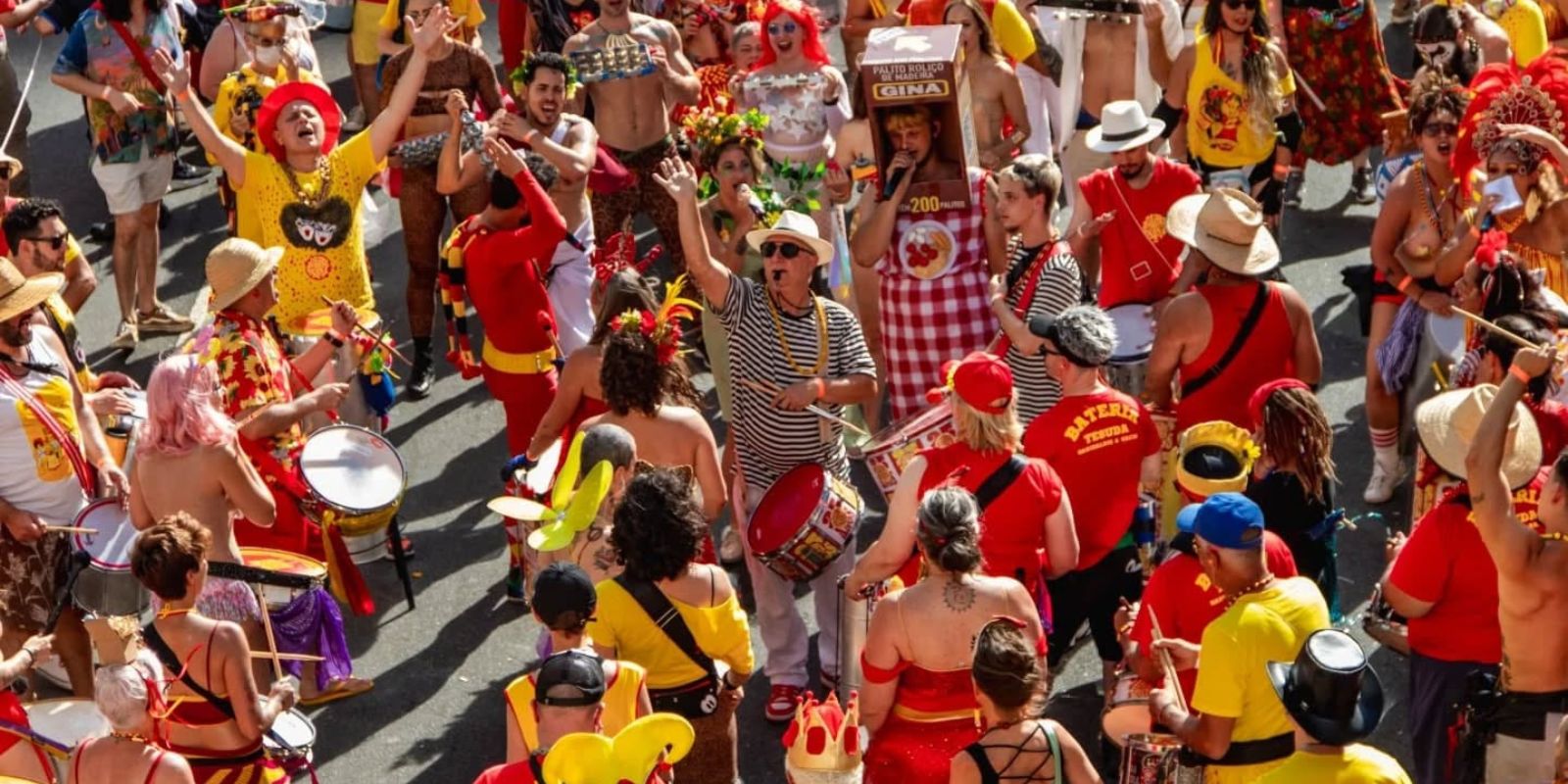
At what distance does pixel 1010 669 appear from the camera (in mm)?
5676

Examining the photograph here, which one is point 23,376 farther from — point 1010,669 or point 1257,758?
point 1257,758

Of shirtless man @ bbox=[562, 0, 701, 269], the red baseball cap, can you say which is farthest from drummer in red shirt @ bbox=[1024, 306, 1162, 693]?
shirtless man @ bbox=[562, 0, 701, 269]

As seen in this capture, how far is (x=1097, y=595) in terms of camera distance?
7.66 meters

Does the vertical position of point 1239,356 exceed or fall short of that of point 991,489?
it falls short

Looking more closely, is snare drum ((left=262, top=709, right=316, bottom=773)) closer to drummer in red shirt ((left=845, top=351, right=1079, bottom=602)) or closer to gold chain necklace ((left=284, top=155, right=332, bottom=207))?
drummer in red shirt ((left=845, top=351, right=1079, bottom=602))

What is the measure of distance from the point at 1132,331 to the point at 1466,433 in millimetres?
2337

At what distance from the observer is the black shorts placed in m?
7.63

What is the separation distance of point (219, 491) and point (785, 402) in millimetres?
2129

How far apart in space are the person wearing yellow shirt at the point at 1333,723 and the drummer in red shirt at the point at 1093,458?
2021mm

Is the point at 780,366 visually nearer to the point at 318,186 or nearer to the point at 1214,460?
the point at 1214,460

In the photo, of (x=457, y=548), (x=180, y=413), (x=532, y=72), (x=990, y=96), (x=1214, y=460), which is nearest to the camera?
(x=1214, y=460)

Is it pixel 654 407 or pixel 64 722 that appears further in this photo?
pixel 654 407

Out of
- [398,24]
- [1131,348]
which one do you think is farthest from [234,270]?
[398,24]

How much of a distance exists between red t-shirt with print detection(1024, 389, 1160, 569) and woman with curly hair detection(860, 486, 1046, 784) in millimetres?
1033
